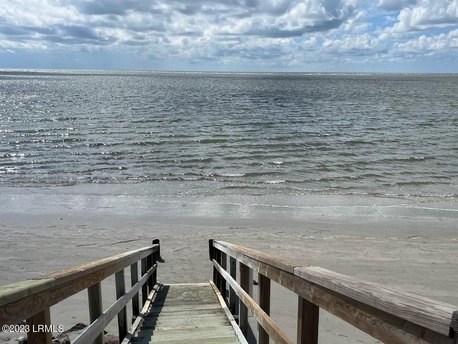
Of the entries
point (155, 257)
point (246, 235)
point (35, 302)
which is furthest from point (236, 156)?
point (35, 302)

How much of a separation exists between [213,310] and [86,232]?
596 cm

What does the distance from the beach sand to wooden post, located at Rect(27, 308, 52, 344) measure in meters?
3.86

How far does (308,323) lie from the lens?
1.98 meters

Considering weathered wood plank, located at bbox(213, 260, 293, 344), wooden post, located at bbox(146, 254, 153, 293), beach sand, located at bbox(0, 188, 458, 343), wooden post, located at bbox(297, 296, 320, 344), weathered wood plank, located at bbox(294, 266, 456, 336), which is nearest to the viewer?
weathered wood plank, located at bbox(294, 266, 456, 336)

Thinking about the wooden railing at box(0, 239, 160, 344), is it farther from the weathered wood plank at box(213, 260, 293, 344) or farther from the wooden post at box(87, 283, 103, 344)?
the weathered wood plank at box(213, 260, 293, 344)

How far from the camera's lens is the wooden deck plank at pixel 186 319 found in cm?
377

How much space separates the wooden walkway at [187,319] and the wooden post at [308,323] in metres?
1.51

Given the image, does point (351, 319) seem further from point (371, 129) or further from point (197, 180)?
point (371, 129)

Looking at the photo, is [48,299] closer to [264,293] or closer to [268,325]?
[268,325]

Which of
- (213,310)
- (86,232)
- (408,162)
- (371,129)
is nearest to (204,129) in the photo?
(371,129)

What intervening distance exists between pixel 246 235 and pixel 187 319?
17.1 feet

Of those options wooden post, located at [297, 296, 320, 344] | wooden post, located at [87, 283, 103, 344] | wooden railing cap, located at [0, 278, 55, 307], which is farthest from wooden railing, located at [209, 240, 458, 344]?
wooden railing cap, located at [0, 278, 55, 307]

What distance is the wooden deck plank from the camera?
12.4 ft

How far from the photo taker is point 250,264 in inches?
128
